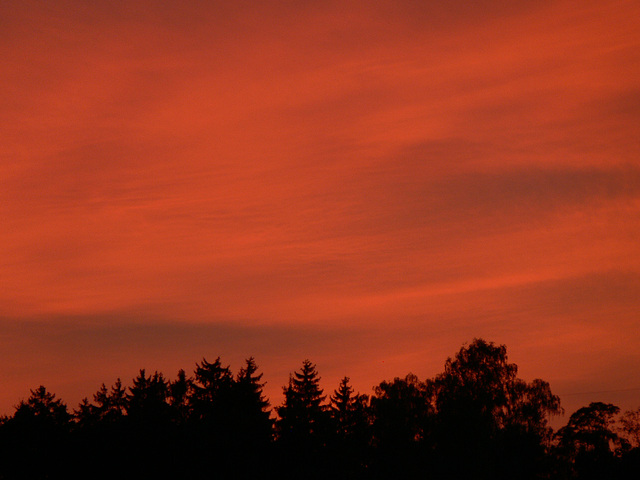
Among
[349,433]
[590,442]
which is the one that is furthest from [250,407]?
[590,442]

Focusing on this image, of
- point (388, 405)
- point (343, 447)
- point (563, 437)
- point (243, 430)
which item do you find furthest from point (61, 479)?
point (563, 437)

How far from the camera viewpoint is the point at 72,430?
76.9 metres

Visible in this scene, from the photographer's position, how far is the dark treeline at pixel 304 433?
64.8 metres

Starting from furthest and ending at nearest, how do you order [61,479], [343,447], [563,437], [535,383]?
[563,437]
[535,383]
[343,447]
[61,479]

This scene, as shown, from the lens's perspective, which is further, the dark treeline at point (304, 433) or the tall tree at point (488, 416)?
the tall tree at point (488, 416)

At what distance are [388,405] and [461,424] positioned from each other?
726 cm

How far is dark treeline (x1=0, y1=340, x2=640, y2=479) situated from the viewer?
64812 mm

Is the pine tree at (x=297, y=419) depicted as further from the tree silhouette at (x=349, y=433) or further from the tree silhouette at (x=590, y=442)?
the tree silhouette at (x=590, y=442)

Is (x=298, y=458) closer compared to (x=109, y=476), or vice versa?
(x=109, y=476)

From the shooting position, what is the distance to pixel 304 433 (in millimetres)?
72625

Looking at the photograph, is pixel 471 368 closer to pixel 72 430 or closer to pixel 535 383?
pixel 535 383

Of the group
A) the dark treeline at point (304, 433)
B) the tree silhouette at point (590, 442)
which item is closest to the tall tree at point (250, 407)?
the dark treeline at point (304, 433)

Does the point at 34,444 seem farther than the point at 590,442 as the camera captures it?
No

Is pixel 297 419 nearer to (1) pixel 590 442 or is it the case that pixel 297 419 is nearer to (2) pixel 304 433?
(2) pixel 304 433
